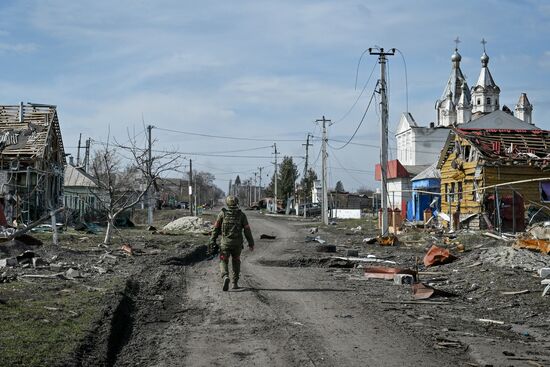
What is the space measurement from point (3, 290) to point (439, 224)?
28191 mm

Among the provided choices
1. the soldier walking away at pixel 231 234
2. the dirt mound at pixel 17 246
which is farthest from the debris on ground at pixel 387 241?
the soldier walking away at pixel 231 234

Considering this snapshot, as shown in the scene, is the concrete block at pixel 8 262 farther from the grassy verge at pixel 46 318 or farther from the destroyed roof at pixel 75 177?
the destroyed roof at pixel 75 177

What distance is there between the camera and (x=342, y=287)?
1388cm

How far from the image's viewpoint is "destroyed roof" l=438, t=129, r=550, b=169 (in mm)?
31484

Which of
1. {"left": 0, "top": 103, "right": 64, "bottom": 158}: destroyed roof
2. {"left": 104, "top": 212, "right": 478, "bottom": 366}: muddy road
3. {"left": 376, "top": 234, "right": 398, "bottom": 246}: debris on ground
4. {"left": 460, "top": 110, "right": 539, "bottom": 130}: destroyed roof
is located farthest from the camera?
{"left": 460, "top": 110, "right": 539, "bottom": 130}: destroyed roof

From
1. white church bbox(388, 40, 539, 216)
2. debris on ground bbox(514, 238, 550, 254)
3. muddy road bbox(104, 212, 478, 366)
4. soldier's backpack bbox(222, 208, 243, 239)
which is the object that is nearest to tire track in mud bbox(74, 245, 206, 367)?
muddy road bbox(104, 212, 478, 366)

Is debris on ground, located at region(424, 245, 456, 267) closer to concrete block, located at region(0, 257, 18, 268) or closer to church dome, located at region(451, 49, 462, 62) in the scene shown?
concrete block, located at region(0, 257, 18, 268)

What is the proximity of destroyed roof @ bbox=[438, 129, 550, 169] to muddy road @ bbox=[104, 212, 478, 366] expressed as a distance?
19.6 metres

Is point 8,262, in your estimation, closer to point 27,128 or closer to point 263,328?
point 263,328

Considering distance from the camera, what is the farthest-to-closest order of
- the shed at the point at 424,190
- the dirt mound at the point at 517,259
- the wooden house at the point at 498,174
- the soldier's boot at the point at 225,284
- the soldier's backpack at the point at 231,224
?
the shed at the point at 424,190
the wooden house at the point at 498,174
the dirt mound at the point at 517,259
the soldier's backpack at the point at 231,224
the soldier's boot at the point at 225,284

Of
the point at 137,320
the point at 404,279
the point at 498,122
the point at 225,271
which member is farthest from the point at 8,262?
the point at 498,122

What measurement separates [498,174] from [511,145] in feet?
7.38

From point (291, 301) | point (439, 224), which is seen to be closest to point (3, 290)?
point (291, 301)

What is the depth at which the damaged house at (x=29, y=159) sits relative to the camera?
1339 inches
